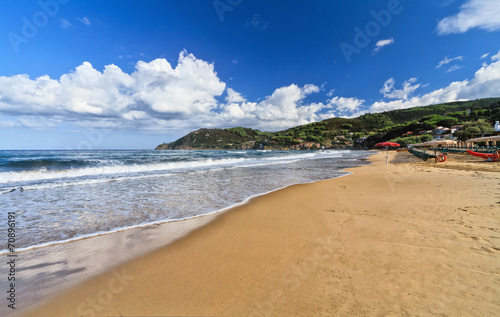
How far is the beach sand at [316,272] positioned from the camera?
224cm

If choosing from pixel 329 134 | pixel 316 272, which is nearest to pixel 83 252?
pixel 316 272

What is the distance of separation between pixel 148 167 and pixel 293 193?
56.3ft

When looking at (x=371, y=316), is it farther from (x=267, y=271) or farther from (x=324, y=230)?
(x=324, y=230)

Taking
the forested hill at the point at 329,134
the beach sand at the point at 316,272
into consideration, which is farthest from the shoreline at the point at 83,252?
the forested hill at the point at 329,134

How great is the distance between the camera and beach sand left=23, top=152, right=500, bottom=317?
2.24m

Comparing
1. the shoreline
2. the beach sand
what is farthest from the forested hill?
the shoreline

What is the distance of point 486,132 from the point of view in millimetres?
38094

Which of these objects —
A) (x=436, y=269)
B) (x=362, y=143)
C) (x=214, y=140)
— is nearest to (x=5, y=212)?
(x=436, y=269)

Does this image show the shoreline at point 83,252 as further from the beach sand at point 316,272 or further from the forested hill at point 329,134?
the forested hill at point 329,134

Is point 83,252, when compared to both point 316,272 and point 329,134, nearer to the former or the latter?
point 316,272

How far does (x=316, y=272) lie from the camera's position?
285cm

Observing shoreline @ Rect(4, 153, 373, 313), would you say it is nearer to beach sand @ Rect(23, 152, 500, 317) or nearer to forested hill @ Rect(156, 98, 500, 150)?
beach sand @ Rect(23, 152, 500, 317)

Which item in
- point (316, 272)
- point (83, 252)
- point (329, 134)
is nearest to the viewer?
point (316, 272)

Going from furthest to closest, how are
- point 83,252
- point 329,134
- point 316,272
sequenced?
point 329,134, point 83,252, point 316,272
